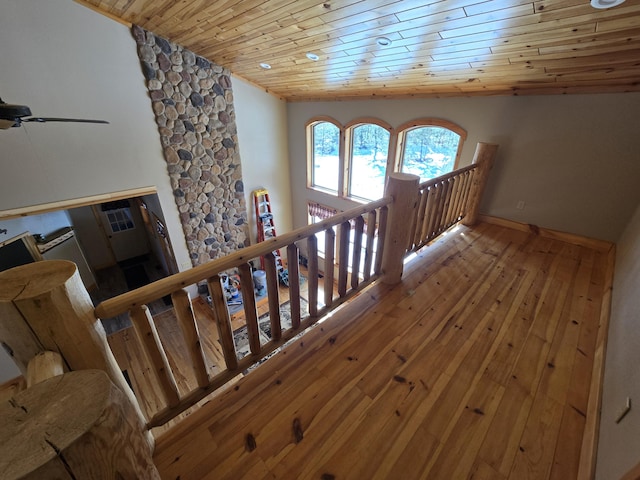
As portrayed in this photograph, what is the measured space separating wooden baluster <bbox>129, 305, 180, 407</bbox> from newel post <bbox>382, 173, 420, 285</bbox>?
172 centimetres

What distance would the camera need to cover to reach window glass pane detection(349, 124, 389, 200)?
496 centimetres

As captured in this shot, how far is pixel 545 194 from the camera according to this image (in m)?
3.27

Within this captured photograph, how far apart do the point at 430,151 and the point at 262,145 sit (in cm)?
342

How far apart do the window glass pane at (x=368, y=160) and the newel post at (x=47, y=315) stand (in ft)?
15.8

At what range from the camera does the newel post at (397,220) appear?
2006mm

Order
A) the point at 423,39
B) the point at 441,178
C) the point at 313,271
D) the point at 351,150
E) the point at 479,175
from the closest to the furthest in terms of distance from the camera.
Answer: the point at 313,271, the point at 423,39, the point at 441,178, the point at 479,175, the point at 351,150

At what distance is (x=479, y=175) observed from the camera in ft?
11.0

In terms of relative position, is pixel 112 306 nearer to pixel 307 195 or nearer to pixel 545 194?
pixel 545 194

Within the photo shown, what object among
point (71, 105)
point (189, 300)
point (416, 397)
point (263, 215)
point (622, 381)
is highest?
point (71, 105)

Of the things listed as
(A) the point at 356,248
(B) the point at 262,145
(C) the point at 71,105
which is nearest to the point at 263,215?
(B) the point at 262,145

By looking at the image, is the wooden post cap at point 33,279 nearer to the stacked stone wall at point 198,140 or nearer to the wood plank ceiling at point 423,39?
the wood plank ceiling at point 423,39

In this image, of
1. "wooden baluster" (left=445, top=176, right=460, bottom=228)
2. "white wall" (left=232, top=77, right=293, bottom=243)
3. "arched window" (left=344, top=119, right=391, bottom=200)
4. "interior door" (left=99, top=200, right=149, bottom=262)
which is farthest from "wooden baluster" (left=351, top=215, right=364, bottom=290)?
"interior door" (left=99, top=200, right=149, bottom=262)

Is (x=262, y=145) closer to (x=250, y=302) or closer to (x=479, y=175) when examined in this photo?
(x=479, y=175)

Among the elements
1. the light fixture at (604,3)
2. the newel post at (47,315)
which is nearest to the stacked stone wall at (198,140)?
the newel post at (47,315)
